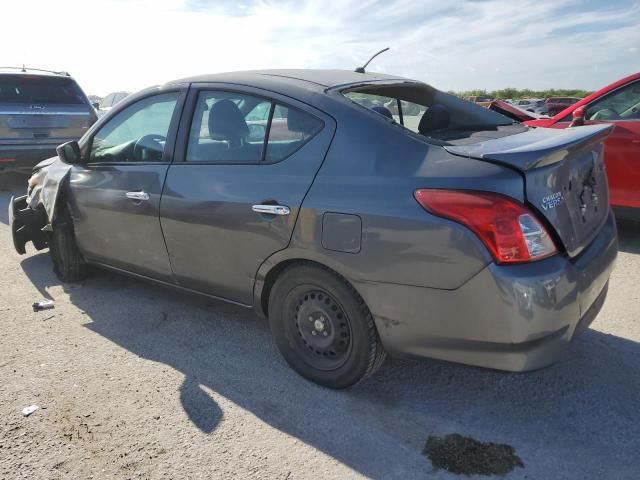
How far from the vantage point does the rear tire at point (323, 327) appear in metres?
2.67

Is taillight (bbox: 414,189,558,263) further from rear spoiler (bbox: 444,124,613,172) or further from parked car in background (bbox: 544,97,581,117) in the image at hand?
parked car in background (bbox: 544,97,581,117)

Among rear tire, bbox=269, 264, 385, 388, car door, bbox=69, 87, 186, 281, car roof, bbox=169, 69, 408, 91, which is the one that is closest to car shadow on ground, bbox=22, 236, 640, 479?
rear tire, bbox=269, 264, 385, 388

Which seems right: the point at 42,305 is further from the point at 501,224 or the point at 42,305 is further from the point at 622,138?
the point at 622,138

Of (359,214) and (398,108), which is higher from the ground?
(398,108)

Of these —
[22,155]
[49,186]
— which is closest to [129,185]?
[49,186]

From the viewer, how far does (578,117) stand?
5387 mm

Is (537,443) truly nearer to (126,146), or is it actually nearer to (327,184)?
(327,184)

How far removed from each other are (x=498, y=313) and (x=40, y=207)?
3943 millimetres

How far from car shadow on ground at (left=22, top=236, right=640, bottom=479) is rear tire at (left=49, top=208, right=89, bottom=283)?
2.94 ft

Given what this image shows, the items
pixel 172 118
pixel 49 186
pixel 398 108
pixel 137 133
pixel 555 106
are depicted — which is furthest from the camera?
pixel 555 106

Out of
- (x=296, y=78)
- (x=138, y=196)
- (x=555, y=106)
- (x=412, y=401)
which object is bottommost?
(x=412, y=401)

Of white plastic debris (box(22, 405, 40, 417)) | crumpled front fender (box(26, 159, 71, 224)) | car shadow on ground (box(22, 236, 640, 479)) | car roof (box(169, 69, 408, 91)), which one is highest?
car roof (box(169, 69, 408, 91))

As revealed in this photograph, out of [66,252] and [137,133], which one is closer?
[137,133]

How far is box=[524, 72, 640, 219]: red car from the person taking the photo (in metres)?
5.10
